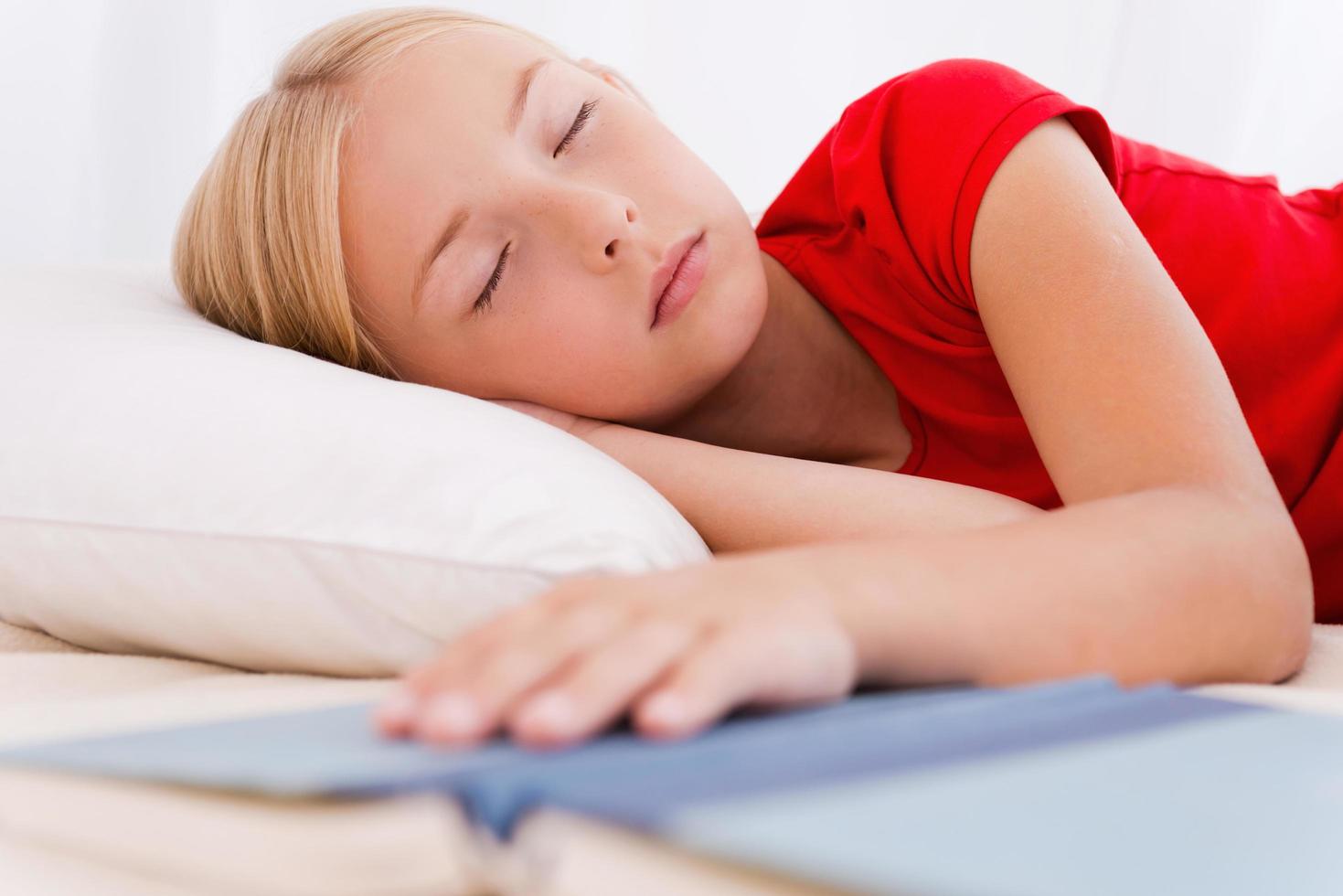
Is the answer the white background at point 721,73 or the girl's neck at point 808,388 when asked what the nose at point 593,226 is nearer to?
the girl's neck at point 808,388

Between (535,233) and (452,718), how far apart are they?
2.12ft

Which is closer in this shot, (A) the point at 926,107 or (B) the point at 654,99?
(A) the point at 926,107

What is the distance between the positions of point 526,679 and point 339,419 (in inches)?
15.1

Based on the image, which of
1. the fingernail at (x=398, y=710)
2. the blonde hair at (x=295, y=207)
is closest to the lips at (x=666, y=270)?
the blonde hair at (x=295, y=207)

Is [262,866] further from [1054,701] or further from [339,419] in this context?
[339,419]

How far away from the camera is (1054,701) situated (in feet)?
1.52

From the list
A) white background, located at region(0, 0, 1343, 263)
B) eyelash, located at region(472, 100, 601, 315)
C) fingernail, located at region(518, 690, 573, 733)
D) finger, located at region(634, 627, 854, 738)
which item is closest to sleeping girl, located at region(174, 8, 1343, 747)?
eyelash, located at region(472, 100, 601, 315)

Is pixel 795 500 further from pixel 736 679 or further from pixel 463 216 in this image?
pixel 736 679

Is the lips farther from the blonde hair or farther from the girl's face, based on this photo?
the blonde hair

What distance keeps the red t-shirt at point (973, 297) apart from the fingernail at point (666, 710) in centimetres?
61

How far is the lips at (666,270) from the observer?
40.1 inches

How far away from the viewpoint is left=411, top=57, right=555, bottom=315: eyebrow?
1015 mm

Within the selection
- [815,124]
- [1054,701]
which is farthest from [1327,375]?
[815,124]

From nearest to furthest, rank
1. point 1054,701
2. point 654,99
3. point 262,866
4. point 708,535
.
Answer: point 262,866 → point 1054,701 → point 708,535 → point 654,99
